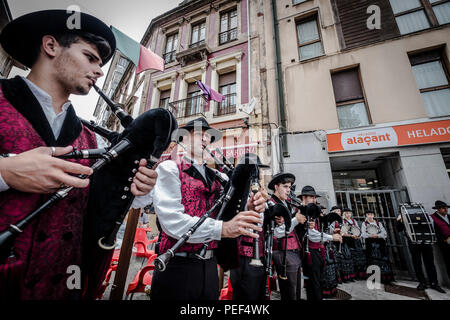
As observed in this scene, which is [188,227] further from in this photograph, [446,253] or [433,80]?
[433,80]

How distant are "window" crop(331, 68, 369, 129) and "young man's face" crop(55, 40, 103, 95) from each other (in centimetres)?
841

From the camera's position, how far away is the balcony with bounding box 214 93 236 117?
10.0m

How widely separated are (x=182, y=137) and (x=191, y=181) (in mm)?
865

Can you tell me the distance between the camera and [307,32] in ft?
29.7

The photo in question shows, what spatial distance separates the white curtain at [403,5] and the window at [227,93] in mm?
7559

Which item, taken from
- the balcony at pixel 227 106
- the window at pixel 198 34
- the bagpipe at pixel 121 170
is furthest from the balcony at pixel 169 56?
the bagpipe at pixel 121 170

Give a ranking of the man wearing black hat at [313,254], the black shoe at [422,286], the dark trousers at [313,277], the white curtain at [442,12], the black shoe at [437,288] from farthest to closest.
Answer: the white curtain at [442,12] < the black shoe at [422,286] < the black shoe at [437,288] < the dark trousers at [313,277] < the man wearing black hat at [313,254]

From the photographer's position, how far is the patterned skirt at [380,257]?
5.59 metres

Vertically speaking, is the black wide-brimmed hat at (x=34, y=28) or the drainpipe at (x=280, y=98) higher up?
the drainpipe at (x=280, y=98)

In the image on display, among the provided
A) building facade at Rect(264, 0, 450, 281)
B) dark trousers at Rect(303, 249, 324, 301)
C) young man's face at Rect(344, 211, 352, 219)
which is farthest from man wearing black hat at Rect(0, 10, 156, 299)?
young man's face at Rect(344, 211, 352, 219)

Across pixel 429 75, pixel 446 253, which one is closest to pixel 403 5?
pixel 429 75

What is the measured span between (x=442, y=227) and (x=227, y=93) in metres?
9.92

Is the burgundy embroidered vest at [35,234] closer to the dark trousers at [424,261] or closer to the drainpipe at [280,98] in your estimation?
the drainpipe at [280,98]

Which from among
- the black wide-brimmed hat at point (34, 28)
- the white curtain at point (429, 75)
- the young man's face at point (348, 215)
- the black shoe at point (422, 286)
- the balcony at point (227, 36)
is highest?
the balcony at point (227, 36)
